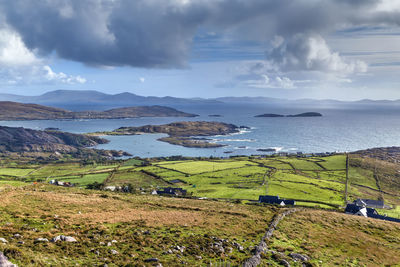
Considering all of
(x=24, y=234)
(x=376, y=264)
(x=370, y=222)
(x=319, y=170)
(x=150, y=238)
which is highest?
(x=24, y=234)

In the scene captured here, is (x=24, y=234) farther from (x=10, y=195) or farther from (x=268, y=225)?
(x=268, y=225)

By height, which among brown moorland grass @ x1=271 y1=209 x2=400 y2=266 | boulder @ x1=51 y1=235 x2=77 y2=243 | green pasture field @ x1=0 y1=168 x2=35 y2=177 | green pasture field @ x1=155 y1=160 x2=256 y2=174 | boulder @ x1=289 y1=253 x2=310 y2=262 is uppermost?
boulder @ x1=51 y1=235 x2=77 y2=243

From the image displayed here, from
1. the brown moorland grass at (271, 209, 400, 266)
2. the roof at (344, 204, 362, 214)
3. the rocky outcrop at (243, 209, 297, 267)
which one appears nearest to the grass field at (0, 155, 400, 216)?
the roof at (344, 204, 362, 214)

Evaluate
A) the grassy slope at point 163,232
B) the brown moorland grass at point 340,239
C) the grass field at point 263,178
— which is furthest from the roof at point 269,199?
the grassy slope at point 163,232

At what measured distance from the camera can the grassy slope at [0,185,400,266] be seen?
24.4m

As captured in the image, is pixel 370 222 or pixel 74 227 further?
pixel 370 222

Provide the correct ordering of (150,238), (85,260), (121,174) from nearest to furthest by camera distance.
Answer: (85,260), (150,238), (121,174)

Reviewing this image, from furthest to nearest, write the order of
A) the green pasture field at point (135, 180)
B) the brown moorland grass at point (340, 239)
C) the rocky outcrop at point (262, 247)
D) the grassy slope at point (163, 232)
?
the green pasture field at point (135, 180) → the brown moorland grass at point (340, 239) → the rocky outcrop at point (262, 247) → the grassy slope at point (163, 232)

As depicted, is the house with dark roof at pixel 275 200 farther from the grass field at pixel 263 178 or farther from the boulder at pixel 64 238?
the boulder at pixel 64 238

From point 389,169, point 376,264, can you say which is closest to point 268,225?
point 376,264

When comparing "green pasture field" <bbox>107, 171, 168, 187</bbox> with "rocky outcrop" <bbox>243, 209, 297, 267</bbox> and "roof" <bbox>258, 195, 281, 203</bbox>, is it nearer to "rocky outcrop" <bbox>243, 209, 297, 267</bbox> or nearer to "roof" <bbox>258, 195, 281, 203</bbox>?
"roof" <bbox>258, 195, 281, 203</bbox>

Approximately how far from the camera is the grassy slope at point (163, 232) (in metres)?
24.4

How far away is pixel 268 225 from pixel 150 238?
19.3 metres

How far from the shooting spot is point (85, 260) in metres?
22.8
